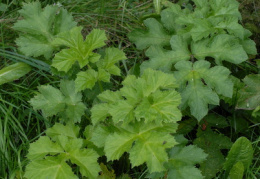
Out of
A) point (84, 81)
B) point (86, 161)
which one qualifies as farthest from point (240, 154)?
point (84, 81)

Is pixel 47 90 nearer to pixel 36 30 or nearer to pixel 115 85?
pixel 36 30

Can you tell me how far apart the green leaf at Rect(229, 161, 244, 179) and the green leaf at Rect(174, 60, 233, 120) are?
1.28ft

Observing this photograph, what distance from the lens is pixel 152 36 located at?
2.50m

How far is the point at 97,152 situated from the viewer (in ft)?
7.19

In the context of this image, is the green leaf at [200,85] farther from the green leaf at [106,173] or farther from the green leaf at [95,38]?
the green leaf at [106,173]

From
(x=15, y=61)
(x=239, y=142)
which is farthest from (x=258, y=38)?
(x=15, y=61)

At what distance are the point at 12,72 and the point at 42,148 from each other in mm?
867

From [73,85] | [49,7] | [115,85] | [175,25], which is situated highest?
[49,7]

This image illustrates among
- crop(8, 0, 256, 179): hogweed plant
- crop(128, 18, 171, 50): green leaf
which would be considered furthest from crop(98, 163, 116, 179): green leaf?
crop(128, 18, 171, 50): green leaf

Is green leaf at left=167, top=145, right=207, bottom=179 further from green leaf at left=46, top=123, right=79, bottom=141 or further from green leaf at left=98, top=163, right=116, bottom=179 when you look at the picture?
green leaf at left=46, top=123, right=79, bottom=141

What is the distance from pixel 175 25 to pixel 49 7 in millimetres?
913

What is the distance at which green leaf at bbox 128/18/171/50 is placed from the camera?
2.49 m

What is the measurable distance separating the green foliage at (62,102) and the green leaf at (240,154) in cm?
98

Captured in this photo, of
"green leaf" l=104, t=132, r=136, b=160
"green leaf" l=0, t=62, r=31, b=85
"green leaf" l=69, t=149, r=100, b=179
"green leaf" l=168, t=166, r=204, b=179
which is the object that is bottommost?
"green leaf" l=168, t=166, r=204, b=179
